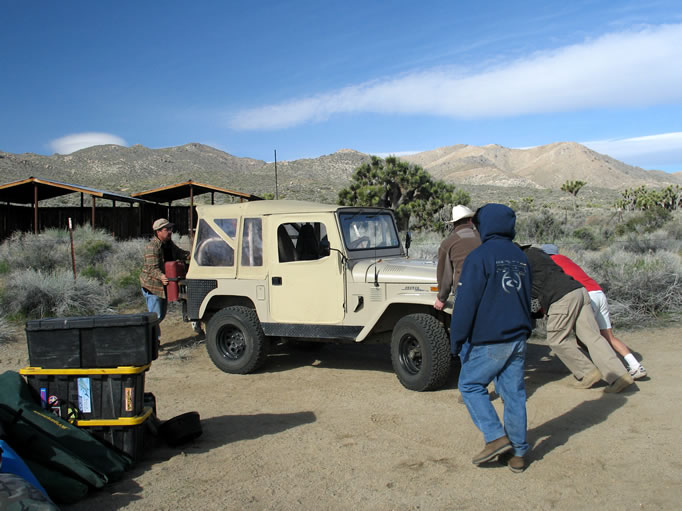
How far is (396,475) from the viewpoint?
14.0 feet

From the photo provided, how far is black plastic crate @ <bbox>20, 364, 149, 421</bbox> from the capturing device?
173 inches

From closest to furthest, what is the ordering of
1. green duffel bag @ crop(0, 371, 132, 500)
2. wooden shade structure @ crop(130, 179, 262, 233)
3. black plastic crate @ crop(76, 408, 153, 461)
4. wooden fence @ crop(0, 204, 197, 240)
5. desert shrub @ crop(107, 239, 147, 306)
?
green duffel bag @ crop(0, 371, 132, 500) → black plastic crate @ crop(76, 408, 153, 461) → desert shrub @ crop(107, 239, 147, 306) → wooden shade structure @ crop(130, 179, 262, 233) → wooden fence @ crop(0, 204, 197, 240)

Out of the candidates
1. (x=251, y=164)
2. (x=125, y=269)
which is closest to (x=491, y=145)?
(x=251, y=164)

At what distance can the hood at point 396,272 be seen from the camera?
6.29 m

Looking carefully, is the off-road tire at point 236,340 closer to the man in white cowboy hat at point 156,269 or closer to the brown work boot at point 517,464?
the man in white cowboy hat at point 156,269

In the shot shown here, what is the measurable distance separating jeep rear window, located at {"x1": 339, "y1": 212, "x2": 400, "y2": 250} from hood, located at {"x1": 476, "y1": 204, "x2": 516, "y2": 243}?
2632 mm

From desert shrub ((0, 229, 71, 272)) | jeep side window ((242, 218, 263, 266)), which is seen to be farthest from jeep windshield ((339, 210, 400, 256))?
desert shrub ((0, 229, 71, 272))

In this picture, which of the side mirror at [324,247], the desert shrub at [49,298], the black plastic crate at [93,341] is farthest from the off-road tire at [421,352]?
the desert shrub at [49,298]

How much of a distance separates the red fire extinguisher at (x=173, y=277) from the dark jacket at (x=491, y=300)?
4.75 metres

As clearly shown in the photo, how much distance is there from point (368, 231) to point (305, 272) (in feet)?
3.09

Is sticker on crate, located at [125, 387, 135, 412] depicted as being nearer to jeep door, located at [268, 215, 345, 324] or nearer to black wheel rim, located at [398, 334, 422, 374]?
jeep door, located at [268, 215, 345, 324]

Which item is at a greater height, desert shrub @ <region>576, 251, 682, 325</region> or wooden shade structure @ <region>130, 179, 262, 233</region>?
wooden shade structure @ <region>130, 179, 262, 233</region>

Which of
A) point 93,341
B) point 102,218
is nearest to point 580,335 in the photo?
point 93,341

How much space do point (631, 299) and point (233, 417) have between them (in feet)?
24.4
